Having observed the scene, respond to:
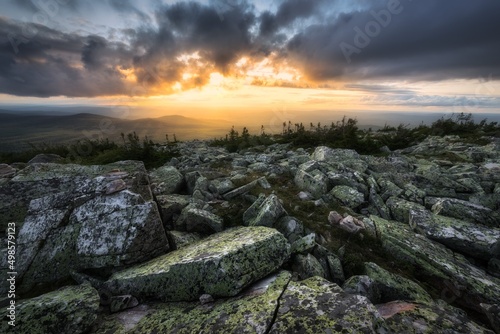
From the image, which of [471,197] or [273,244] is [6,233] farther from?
[471,197]

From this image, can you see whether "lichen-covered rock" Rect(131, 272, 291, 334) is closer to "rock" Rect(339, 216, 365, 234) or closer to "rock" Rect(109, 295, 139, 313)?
"rock" Rect(109, 295, 139, 313)

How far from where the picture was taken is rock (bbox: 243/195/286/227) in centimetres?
704

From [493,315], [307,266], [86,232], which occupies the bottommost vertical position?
[493,315]

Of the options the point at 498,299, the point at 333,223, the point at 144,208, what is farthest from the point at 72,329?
the point at 498,299

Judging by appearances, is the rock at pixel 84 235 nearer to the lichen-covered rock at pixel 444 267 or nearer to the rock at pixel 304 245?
the rock at pixel 304 245

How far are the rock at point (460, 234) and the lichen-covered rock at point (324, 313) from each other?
17.2ft

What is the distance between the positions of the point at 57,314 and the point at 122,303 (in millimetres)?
1029

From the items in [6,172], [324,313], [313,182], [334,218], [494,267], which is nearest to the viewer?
[324,313]

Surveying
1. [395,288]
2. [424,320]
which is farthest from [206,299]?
[395,288]

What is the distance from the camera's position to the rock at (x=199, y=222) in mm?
7062

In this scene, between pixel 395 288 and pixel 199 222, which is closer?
pixel 395 288

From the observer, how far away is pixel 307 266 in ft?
17.4

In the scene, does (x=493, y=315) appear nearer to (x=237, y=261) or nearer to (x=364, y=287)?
(x=364, y=287)

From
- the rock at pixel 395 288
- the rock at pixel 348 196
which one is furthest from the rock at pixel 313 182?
the rock at pixel 395 288
